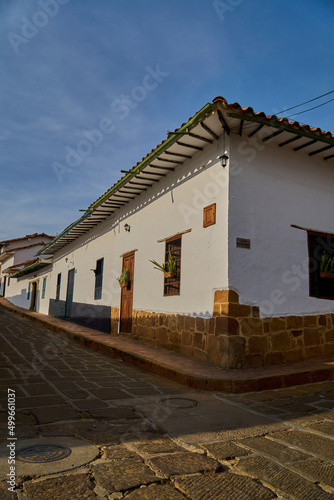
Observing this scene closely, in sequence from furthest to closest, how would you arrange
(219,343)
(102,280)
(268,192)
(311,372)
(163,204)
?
(102,280)
(163,204)
(268,192)
(219,343)
(311,372)

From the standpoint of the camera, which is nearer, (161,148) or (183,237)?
(161,148)

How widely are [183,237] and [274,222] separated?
70.6 inches

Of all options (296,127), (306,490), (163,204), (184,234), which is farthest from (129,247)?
(306,490)

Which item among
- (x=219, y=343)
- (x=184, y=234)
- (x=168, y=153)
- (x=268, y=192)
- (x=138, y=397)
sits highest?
(x=168, y=153)

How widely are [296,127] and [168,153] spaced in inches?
93.1

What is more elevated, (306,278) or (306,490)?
(306,278)

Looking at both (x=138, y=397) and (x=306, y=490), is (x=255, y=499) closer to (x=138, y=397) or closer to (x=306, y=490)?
(x=306, y=490)

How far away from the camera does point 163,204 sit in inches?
332

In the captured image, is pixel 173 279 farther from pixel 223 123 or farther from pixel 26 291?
pixel 26 291

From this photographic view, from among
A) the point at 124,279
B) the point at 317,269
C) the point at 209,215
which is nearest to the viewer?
the point at 209,215

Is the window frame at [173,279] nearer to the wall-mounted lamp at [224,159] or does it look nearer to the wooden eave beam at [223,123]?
the wall-mounted lamp at [224,159]

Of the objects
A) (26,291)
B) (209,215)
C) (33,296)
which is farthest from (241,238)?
(26,291)

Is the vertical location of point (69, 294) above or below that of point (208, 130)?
below

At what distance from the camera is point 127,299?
9945mm
